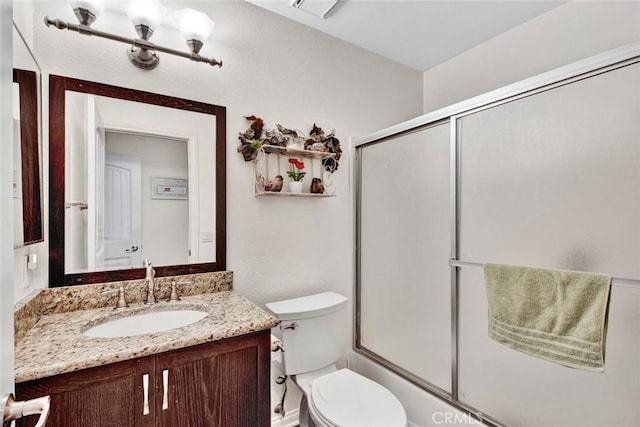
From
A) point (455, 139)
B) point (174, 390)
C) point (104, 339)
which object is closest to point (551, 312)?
point (455, 139)

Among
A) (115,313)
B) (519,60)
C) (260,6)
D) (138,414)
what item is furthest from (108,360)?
(519,60)

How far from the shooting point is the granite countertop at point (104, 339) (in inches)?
35.4

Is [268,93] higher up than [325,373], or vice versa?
[268,93]

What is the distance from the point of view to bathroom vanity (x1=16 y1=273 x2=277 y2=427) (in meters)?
0.91

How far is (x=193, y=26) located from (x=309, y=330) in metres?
1.58

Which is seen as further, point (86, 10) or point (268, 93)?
point (268, 93)

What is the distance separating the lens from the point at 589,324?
1.12 meters

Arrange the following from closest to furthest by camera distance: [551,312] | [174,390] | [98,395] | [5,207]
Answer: [5,207] → [98,395] → [174,390] → [551,312]

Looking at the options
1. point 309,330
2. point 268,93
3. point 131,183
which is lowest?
Result: point 309,330

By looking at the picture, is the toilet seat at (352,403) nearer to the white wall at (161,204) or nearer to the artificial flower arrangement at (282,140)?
the white wall at (161,204)

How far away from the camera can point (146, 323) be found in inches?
53.1

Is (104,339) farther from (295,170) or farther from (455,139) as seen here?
(455,139)

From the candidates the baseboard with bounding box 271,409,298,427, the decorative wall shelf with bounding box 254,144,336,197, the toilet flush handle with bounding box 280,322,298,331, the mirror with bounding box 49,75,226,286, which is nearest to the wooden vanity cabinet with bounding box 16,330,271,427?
the toilet flush handle with bounding box 280,322,298,331

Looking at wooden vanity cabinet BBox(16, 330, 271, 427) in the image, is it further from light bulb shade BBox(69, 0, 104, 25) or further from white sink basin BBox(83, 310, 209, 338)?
light bulb shade BBox(69, 0, 104, 25)
